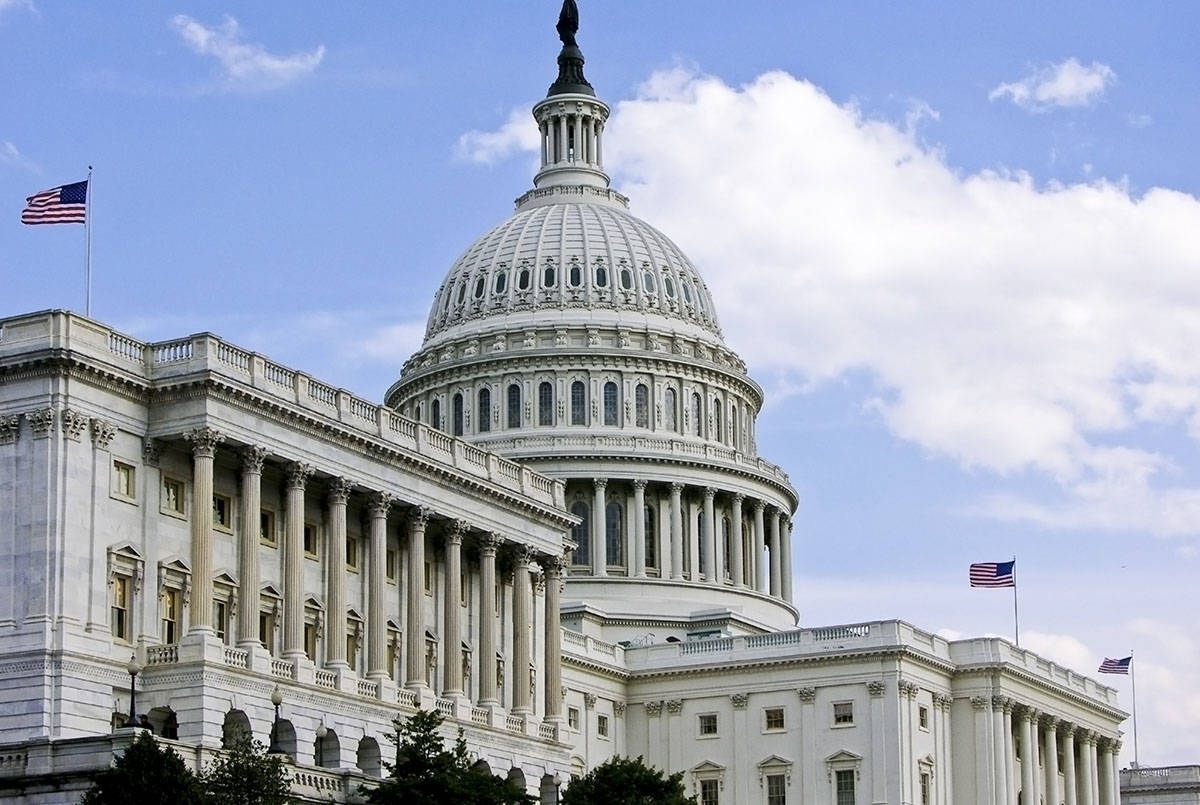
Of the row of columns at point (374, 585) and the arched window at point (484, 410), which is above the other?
the arched window at point (484, 410)

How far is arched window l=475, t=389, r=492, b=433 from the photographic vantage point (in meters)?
164

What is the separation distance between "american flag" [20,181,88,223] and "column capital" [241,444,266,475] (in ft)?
33.3

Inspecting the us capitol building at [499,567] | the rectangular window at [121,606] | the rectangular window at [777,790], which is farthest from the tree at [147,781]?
the rectangular window at [777,790]

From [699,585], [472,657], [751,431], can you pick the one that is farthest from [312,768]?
[751,431]

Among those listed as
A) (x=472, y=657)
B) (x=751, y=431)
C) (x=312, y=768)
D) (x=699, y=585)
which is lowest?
(x=312, y=768)

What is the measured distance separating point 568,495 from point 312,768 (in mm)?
77562

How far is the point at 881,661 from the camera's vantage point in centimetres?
13538

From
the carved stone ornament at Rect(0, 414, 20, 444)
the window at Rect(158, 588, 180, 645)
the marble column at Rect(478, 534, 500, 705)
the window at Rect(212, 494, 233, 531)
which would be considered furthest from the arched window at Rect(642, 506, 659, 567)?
the carved stone ornament at Rect(0, 414, 20, 444)

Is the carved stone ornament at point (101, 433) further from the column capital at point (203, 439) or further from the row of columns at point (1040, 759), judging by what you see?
the row of columns at point (1040, 759)

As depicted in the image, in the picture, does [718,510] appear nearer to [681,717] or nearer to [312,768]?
[681,717]

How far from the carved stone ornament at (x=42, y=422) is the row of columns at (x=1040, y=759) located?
7056cm

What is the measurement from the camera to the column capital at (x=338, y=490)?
95.9m

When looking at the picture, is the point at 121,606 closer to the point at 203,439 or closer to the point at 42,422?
the point at 203,439

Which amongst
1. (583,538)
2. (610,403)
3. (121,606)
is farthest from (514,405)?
(121,606)
